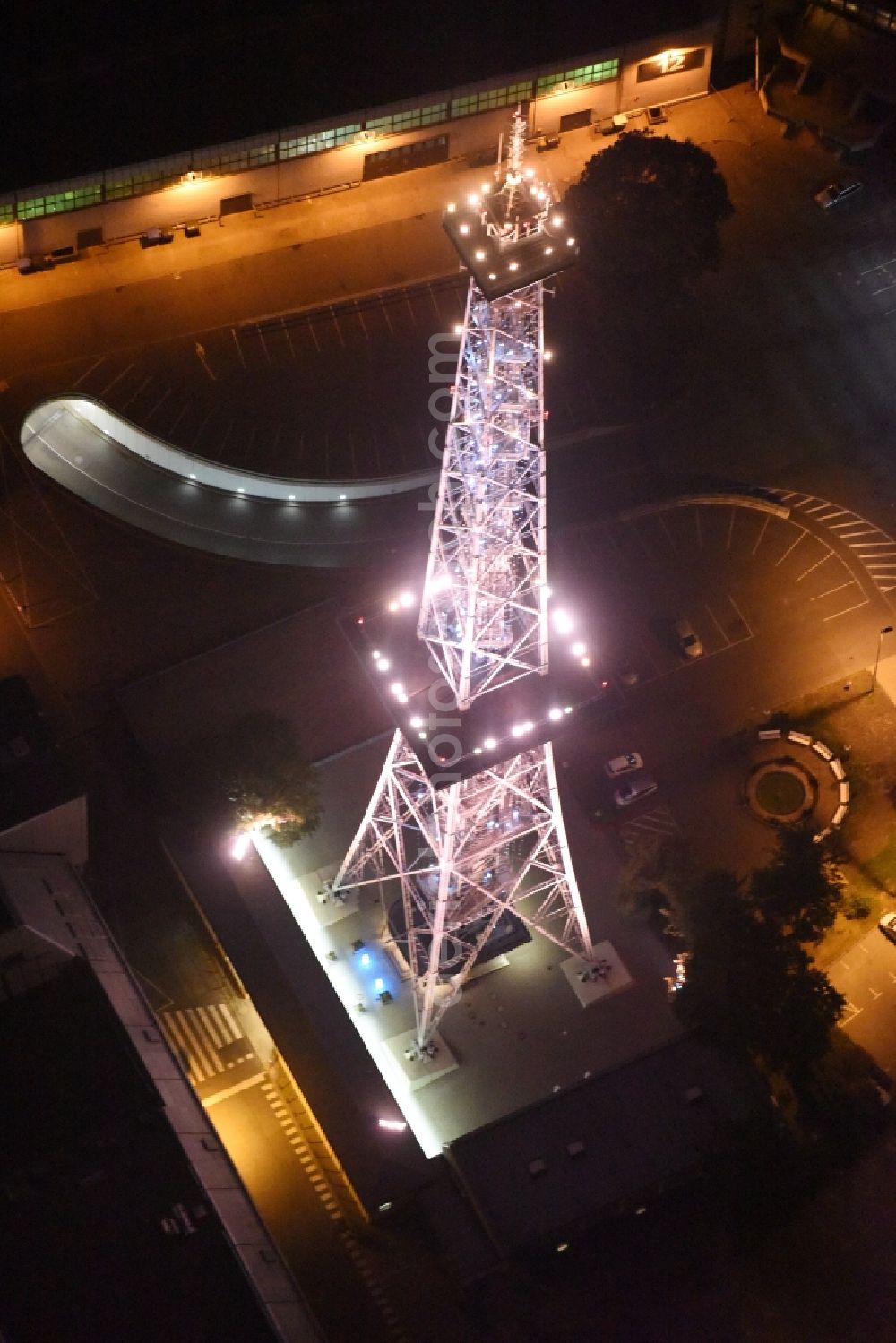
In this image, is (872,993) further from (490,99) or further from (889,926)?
(490,99)

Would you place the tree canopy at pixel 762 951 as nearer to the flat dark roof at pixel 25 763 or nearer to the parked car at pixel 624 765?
the parked car at pixel 624 765

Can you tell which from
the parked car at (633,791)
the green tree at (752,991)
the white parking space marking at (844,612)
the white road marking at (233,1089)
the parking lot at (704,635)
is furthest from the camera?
the white parking space marking at (844,612)

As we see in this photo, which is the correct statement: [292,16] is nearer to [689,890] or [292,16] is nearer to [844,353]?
[844,353]

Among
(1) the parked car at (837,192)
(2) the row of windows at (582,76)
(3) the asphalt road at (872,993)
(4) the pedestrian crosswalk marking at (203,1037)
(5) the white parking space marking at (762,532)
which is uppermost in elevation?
(2) the row of windows at (582,76)

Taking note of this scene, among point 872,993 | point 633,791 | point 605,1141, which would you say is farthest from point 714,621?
point 605,1141

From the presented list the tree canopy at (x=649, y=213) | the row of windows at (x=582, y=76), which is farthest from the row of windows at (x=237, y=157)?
the tree canopy at (x=649, y=213)

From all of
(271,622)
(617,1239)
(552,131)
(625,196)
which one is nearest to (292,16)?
(552,131)
